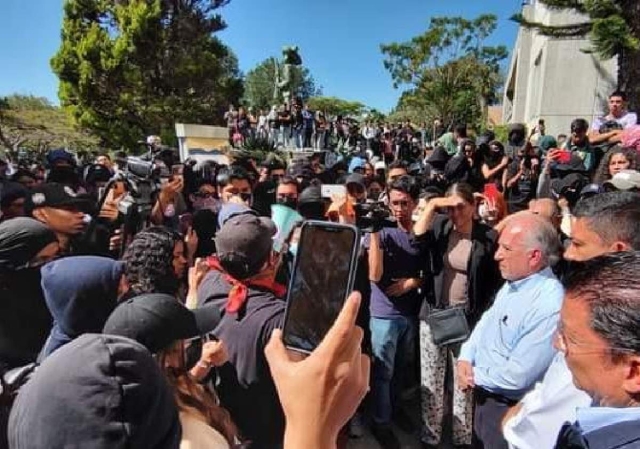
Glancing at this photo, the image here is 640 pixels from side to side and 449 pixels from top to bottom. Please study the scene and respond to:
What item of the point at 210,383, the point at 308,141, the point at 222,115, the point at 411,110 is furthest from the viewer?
the point at 411,110

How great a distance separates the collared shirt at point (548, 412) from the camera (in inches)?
65.9

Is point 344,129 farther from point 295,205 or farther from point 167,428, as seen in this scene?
point 167,428

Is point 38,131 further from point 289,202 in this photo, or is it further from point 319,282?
point 319,282

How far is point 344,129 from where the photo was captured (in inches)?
790

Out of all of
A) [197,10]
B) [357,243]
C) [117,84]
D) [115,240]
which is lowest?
[115,240]

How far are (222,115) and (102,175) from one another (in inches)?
717

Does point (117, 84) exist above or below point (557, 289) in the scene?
above

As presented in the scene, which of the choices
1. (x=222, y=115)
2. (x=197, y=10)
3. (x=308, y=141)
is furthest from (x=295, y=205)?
(x=197, y=10)

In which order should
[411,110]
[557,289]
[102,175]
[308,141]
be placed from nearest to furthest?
[557,289], [102,175], [308,141], [411,110]

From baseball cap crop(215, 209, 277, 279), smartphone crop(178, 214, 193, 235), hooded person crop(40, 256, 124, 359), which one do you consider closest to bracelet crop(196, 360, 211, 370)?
baseball cap crop(215, 209, 277, 279)

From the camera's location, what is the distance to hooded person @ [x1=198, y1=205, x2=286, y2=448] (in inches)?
82.0

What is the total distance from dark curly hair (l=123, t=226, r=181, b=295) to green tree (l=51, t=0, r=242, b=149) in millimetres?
20565

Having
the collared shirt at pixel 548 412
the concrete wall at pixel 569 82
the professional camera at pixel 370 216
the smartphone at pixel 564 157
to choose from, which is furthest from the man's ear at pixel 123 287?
the concrete wall at pixel 569 82

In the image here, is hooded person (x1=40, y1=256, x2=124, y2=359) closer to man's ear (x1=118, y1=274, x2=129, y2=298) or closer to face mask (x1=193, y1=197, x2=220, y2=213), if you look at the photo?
man's ear (x1=118, y1=274, x2=129, y2=298)
